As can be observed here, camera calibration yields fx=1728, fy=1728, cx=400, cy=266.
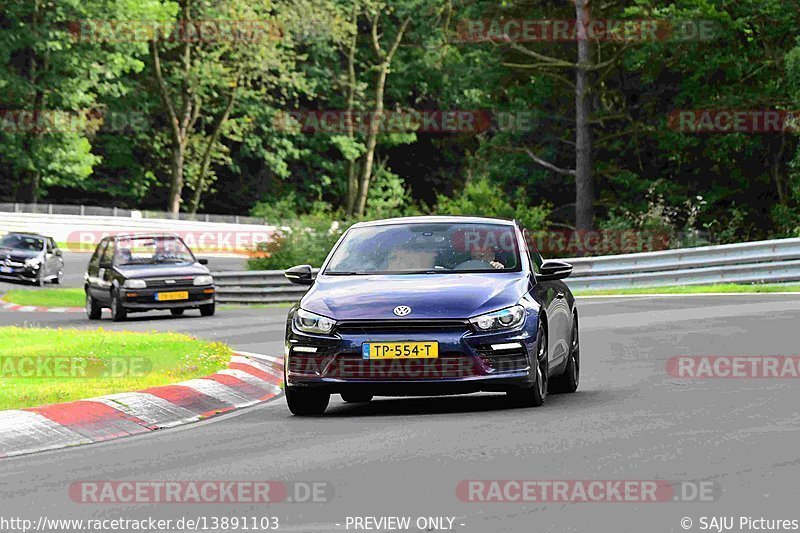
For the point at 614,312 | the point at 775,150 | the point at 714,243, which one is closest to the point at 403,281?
the point at 614,312

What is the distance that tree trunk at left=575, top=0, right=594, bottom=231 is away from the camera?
42625 mm

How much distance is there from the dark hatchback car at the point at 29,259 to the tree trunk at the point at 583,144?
47.4 feet

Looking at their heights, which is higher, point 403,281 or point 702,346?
point 403,281

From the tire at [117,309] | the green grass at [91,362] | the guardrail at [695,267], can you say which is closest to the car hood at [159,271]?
the tire at [117,309]

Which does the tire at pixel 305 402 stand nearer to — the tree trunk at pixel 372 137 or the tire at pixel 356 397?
the tire at pixel 356 397

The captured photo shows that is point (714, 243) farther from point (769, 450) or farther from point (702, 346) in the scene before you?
point (769, 450)

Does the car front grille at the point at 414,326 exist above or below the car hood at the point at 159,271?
above

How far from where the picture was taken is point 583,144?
42.8 meters

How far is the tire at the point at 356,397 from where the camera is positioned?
13.2 m

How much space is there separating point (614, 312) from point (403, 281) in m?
13.1

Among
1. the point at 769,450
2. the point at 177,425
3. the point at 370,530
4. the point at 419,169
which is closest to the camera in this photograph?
the point at 370,530

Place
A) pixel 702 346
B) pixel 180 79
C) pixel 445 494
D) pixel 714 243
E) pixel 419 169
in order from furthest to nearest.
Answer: pixel 419 169 < pixel 180 79 < pixel 714 243 < pixel 702 346 < pixel 445 494

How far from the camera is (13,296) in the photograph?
4022cm

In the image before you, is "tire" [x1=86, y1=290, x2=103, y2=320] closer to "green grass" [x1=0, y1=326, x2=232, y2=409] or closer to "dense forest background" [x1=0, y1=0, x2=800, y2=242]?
"green grass" [x1=0, y1=326, x2=232, y2=409]
